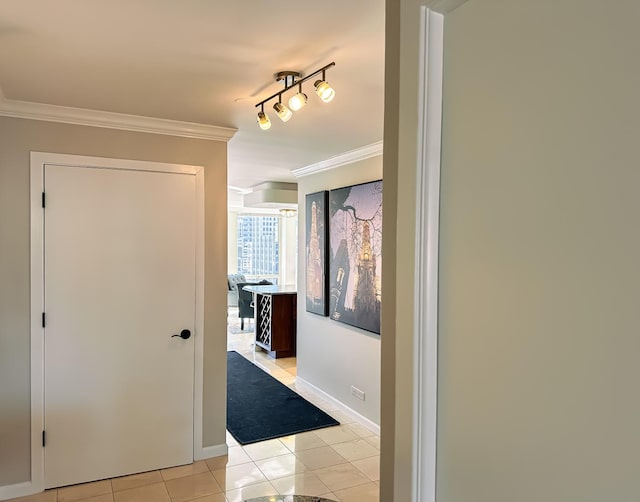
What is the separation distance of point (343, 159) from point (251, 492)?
281 cm

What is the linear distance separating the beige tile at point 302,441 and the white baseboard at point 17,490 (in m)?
1.72

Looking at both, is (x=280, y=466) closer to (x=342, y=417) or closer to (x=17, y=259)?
(x=342, y=417)

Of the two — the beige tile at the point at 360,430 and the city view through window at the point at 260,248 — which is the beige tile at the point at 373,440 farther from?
the city view through window at the point at 260,248

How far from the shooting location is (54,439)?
9.73ft

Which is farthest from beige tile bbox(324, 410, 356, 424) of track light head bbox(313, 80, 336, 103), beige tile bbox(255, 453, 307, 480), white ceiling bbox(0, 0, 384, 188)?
track light head bbox(313, 80, 336, 103)

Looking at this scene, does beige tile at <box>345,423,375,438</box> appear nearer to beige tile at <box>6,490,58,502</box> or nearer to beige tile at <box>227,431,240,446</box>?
beige tile at <box>227,431,240,446</box>

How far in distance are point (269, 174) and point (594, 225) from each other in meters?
5.21

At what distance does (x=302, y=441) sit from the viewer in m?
3.80

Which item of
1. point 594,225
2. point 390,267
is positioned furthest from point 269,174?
point 594,225

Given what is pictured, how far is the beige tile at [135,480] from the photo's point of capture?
3.02 metres

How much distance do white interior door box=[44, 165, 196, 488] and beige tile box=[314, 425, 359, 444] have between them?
1.11 metres

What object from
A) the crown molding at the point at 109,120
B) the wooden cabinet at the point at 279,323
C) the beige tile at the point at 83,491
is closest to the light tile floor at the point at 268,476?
the beige tile at the point at 83,491

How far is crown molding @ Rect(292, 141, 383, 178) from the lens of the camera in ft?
12.8

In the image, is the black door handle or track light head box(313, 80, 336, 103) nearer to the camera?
track light head box(313, 80, 336, 103)
